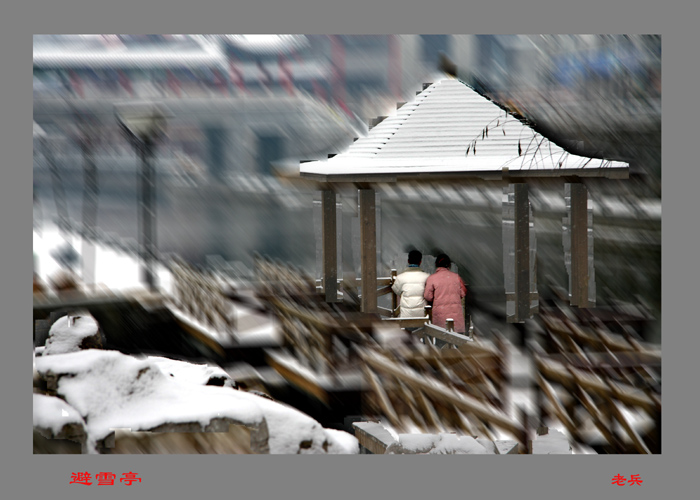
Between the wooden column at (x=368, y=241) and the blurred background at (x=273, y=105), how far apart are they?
1.87 feet

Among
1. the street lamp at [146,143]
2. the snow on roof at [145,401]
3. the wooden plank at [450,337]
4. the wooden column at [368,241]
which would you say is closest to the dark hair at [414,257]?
the wooden column at [368,241]

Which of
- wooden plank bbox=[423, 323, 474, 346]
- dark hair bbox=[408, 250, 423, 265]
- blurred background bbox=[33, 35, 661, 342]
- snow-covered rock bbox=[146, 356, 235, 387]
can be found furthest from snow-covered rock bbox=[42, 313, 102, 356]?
wooden plank bbox=[423, 323, 474, 346]

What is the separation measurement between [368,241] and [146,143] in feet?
6.72

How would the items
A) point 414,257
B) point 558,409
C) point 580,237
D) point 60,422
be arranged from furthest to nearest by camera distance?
1. point 414,257
2. point 558,409
3. point 580,237
4. point 60,422

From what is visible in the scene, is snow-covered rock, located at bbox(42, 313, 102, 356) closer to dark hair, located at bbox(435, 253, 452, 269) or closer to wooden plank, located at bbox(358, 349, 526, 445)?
wooden plank, located at bbox(358, 349, 526, 445)

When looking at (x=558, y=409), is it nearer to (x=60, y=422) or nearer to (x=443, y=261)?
(x=443, y=261)

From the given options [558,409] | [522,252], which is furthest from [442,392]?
[522,252]

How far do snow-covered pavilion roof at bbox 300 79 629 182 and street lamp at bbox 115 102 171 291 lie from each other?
1292mm

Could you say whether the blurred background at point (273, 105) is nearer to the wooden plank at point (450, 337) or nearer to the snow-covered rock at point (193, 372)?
the snow-covered rock at point (193, 372)

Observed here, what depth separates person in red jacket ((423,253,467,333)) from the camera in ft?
30.1

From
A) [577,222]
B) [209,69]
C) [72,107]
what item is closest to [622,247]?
[577,222]

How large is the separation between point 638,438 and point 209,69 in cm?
478

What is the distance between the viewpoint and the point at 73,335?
8.85 metres

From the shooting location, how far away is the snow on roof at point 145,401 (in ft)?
28.0
